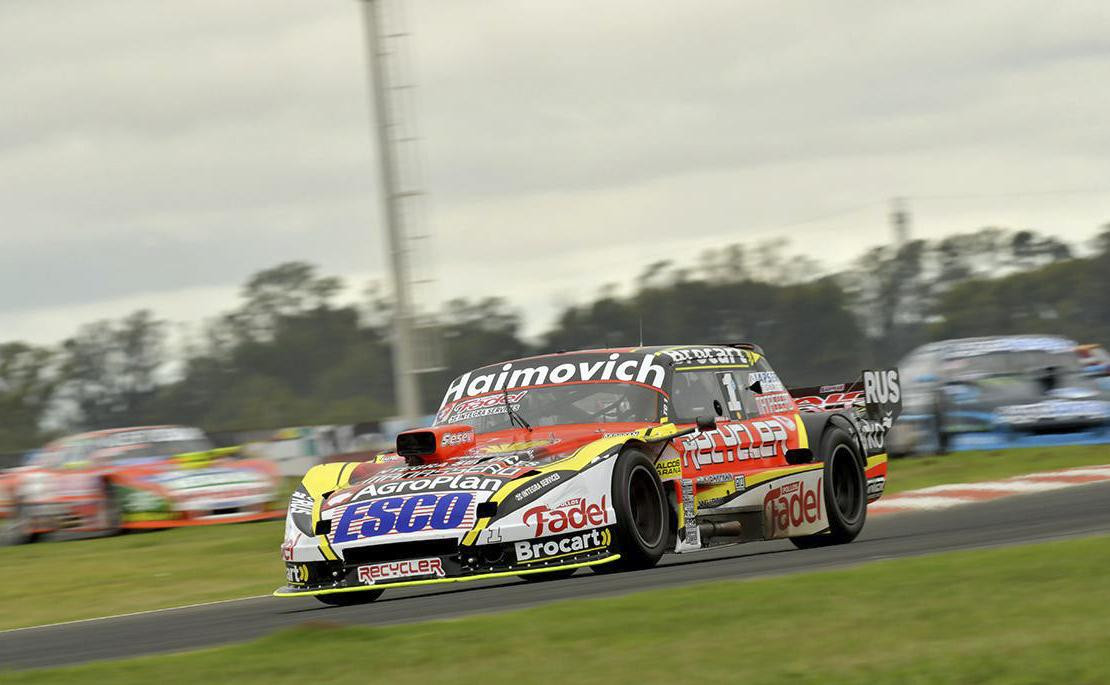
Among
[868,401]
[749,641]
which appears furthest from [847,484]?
[749,641]

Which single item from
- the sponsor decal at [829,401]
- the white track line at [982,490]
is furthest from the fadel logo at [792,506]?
the white track line at [982,490]

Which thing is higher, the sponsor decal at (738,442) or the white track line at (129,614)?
the sponsor decal at (738,442)

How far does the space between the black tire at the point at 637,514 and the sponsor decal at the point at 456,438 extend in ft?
3.14

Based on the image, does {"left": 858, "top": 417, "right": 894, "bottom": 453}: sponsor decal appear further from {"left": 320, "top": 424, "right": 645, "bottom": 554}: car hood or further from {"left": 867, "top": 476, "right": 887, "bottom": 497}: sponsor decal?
{"left": 320, "top": 424, "right": 645, "bottom": 554}: car hood

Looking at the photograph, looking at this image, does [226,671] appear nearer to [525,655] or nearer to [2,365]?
[525,655]

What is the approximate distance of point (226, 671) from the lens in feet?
18.7

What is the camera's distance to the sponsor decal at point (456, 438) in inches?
357

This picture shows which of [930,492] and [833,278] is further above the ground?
[833,278]

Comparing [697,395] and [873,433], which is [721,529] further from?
[873,433]

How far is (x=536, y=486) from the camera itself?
330 inches

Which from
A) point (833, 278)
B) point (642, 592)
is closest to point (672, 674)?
point (642, 592)

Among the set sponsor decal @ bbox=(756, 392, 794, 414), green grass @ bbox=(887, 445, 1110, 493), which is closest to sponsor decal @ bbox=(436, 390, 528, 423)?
sponsor decal @ bbox=(756, 392, 794, 414)

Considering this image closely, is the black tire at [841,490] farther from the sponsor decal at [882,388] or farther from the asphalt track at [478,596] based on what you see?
the sponsor decal at [882,388]

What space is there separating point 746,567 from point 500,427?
1.72 metres
